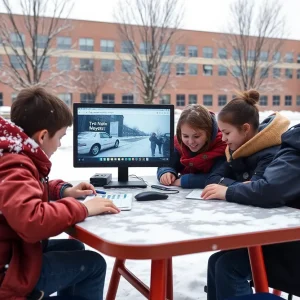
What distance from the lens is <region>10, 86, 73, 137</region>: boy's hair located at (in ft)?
5.30

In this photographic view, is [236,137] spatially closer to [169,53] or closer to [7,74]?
[7,74]

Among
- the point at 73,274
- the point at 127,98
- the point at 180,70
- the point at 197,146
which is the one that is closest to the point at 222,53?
the point at 180,70

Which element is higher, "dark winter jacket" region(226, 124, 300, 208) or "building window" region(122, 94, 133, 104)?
"building window" region(122, 94, 133, 104)

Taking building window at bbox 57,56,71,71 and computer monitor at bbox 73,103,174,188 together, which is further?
building window at bbox 57,56,71,71

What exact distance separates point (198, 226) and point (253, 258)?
0.46 metres

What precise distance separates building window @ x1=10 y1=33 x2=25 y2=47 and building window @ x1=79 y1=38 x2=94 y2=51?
50.1 ft

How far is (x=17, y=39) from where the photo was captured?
1436 centimetres

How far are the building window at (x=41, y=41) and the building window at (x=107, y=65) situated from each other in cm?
1469

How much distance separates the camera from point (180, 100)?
107ft

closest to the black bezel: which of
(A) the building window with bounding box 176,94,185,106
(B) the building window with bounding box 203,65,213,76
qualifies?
(A) the building window with bounding box 176,94,185,106

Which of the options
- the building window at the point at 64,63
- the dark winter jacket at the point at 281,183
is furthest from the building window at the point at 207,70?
the dark winter jacket at the point at 281,183

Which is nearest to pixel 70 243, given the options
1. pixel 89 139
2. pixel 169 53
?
pixel 89 139

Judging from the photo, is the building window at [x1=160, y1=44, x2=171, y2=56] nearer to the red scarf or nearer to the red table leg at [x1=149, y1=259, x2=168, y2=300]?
the red scarf

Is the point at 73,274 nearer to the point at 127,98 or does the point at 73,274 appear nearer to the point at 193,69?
the point at 127,98
